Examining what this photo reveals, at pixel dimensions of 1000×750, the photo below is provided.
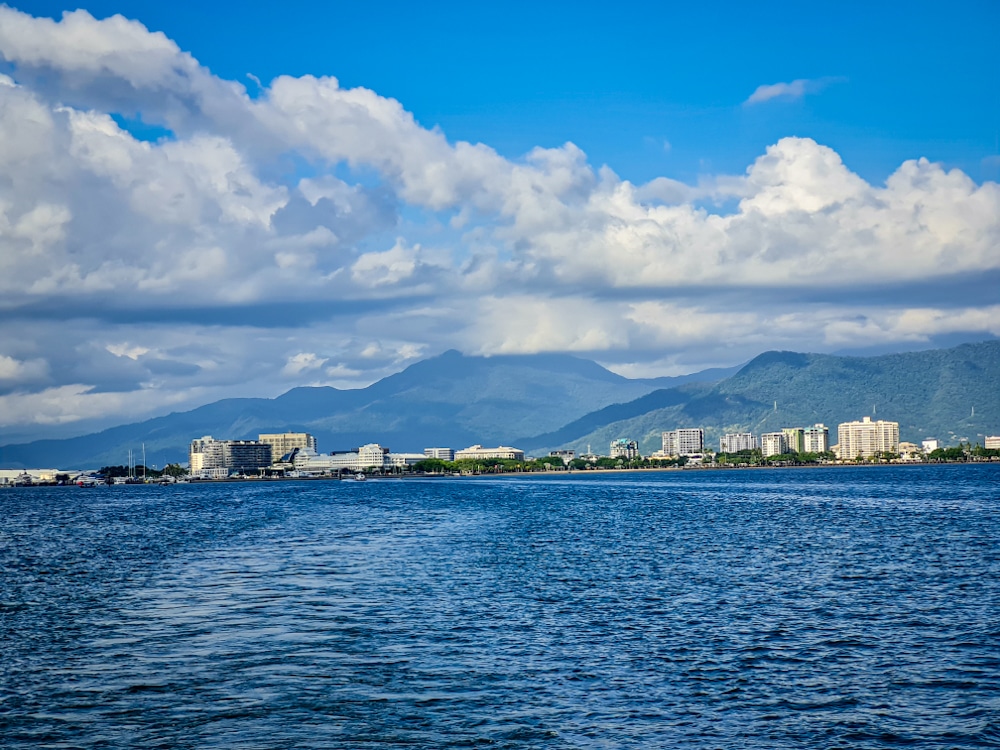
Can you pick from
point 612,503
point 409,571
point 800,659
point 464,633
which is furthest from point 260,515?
point 800,659

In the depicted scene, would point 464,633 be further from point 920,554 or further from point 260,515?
point 260,515

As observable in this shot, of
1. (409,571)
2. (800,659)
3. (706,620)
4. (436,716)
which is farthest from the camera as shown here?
(409,571)

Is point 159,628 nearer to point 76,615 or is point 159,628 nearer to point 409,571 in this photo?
point 76,615

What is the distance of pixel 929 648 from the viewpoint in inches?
1383

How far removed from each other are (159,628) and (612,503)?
11085 cm

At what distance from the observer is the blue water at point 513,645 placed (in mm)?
26703

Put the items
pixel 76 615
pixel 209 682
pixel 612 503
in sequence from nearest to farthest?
pixel 209 682
pixel 76 615
pixel 612 503

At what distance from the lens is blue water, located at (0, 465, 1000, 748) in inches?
1051

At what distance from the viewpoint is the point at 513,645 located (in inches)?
1453

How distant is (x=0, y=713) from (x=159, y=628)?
43.0 feet

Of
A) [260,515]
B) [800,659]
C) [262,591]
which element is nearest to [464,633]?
[800,659]

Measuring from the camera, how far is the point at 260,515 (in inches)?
5113

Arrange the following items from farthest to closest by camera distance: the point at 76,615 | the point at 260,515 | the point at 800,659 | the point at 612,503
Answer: the point at 612,503 < the point at 260,515 < the point at 76,615 < the point at 800,659

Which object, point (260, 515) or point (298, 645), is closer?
point (298, 645)
